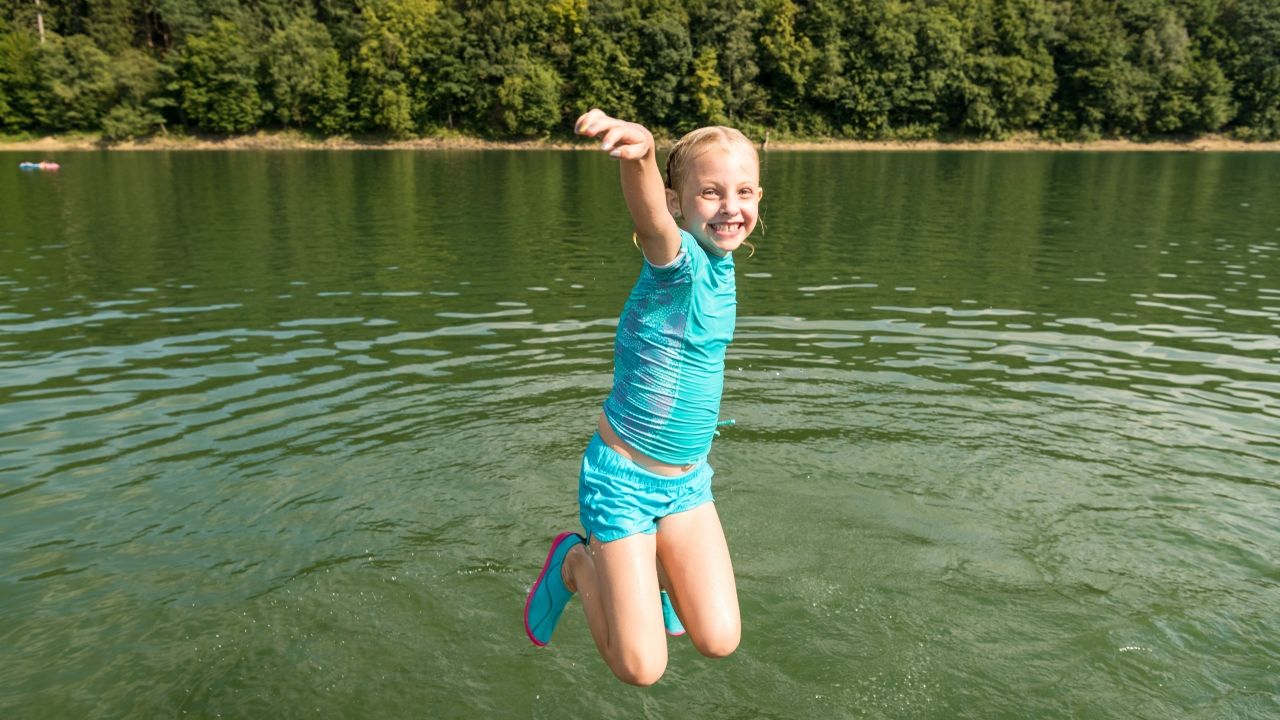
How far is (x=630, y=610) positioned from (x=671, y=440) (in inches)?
33.9

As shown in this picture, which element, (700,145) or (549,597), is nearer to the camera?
(700,145)

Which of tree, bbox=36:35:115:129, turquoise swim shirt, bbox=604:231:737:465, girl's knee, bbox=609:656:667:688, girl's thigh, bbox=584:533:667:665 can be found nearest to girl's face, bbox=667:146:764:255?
turquoise swim shirt, bbox=604:231:737:465

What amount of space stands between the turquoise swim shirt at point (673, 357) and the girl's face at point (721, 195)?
11 centimetres

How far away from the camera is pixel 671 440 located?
175 inches

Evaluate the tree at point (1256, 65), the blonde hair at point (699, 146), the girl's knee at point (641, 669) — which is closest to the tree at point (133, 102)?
the blonde hair at point (699, 146)

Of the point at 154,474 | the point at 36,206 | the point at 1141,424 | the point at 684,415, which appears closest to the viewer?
the point at 684,415

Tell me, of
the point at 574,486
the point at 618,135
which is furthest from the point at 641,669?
the point at 574,486

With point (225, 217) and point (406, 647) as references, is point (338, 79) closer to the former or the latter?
point (225, 217)

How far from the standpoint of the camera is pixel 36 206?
28.7m

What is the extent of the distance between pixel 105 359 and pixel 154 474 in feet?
15.4

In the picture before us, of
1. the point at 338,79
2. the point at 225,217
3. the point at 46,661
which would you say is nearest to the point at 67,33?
the point at 338,79

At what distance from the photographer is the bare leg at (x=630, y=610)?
14.1 feet

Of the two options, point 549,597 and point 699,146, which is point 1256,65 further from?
point 549,597

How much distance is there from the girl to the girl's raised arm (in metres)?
0.15
